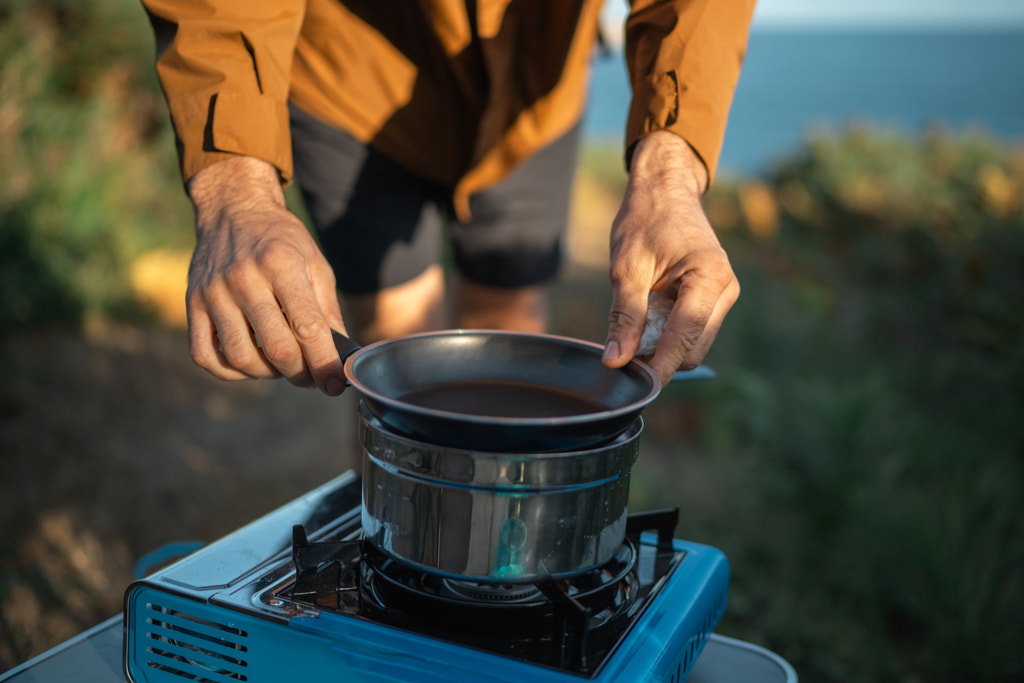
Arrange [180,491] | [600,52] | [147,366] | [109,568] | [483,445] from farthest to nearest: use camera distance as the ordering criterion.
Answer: [147,366] → [180,491] → [109,568] → [600,52] → [483,445]

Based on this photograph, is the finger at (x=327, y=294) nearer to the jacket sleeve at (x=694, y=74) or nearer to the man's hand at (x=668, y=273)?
the man's hand at (x=668, y=273)

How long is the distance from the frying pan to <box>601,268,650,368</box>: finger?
0.09ft

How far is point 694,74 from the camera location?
3.96ft

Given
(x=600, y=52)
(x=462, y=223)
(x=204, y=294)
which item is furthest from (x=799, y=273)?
(x=204, y=294)

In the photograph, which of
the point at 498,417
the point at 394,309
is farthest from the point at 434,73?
the point at 498,417

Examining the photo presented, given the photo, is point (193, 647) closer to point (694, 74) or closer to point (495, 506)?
point (495, 506)

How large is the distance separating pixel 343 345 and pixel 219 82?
0.52 metres

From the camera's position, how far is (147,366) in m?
3.93

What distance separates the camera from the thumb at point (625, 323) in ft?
3.31

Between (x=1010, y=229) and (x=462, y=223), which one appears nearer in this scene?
(x=462, y=223)

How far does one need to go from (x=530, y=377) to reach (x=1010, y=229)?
11.4ft

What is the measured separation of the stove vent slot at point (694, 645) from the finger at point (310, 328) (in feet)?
1.83

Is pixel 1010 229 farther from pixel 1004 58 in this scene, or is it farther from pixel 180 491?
pixel 1004 58

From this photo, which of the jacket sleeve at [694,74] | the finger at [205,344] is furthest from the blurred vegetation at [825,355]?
the jacket sleeve at [694,74]
